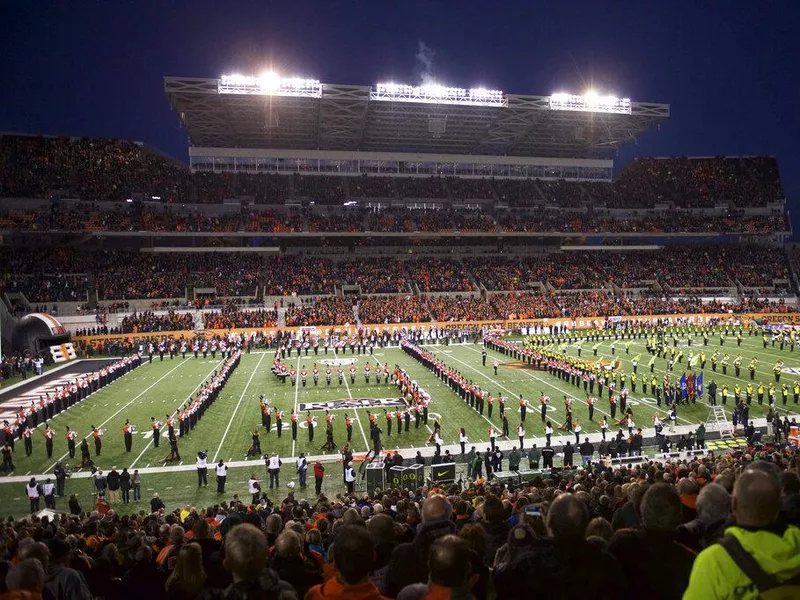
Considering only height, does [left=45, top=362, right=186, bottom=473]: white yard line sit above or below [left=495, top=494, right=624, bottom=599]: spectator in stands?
below

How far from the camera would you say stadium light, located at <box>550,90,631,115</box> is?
139 ft

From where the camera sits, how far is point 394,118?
143 ft

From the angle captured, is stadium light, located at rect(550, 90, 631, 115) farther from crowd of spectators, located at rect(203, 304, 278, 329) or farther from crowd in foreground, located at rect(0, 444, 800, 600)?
crowd in foreground, located at rect(0, 444, 800, 600)

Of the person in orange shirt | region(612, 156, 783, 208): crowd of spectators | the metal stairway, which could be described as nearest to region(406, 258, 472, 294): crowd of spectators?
region(612, 156, 783, 208): crowd of spectators

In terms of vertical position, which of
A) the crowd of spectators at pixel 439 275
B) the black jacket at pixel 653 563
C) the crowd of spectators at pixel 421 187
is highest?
the crowd of spectators at pixel 421 187

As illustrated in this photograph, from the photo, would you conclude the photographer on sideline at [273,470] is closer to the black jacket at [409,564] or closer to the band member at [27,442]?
the band member at [27,442]

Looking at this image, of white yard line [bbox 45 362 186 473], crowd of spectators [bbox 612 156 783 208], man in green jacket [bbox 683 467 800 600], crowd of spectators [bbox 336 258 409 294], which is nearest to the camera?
man in green jacket [bbox 683 467 800 600]

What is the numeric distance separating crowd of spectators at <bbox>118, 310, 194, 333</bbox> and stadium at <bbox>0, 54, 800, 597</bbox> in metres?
0.18

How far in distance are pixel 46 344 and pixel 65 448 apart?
18186 millimetres

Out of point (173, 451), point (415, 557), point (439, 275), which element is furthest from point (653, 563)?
point (439, 275)

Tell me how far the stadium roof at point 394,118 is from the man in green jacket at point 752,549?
39010mm

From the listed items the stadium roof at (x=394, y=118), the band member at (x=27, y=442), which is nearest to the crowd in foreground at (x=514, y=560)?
the band member at (x=27, y=442)

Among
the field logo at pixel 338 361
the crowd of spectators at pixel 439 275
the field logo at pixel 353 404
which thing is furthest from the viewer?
the crowd of spectators at pixel 439 275

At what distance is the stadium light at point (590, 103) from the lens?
4241cm
